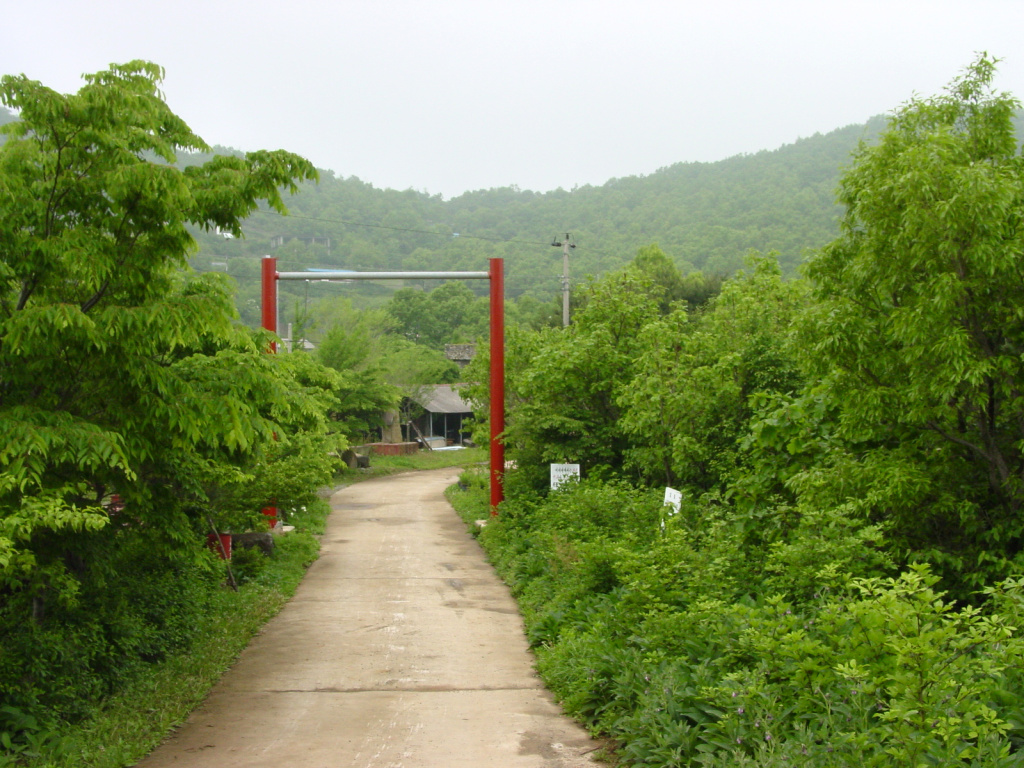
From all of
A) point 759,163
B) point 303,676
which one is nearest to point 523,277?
point 759,163

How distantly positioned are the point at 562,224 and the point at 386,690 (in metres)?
74.6

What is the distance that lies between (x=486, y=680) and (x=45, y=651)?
12.4 feet

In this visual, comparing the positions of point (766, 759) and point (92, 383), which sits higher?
point (92, 383)

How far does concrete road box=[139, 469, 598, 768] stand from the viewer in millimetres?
6648

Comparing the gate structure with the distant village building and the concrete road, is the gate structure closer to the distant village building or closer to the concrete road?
the concrete road

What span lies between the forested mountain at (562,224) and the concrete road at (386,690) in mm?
36854

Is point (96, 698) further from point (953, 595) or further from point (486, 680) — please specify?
point (953, 595)

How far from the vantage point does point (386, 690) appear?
330 inches

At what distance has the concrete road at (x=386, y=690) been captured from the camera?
6648 mm

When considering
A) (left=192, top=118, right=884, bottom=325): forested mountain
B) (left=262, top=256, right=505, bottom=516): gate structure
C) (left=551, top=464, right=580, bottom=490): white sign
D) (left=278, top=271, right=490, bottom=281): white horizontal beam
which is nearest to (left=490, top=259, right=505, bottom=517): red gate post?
(left=262, top=256, right=505, bottom=516): gate structure

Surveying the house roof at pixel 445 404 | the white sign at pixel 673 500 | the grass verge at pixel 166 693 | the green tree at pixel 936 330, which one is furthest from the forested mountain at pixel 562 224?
the green tree at pixel 936 330

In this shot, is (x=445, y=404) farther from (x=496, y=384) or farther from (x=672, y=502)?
(x=672, y=502)

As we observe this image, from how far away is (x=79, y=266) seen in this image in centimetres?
636

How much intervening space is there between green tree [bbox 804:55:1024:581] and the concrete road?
3.35 meters
